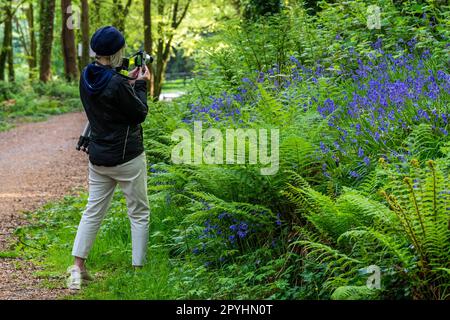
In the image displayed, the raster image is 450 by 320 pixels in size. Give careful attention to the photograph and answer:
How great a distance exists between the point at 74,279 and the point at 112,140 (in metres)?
1.38

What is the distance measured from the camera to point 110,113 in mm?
6246

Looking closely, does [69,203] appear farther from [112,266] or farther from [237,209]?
[237,209]

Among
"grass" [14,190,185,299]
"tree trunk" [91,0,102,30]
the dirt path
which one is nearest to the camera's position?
"grass" [14,190,185,299]

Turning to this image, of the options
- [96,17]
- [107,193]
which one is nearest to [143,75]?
[107,193]

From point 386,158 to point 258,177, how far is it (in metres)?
1.17

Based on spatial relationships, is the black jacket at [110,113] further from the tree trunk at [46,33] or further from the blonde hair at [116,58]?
the tree trunk at [46,33]

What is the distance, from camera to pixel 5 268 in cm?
726

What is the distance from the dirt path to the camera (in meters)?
6.79

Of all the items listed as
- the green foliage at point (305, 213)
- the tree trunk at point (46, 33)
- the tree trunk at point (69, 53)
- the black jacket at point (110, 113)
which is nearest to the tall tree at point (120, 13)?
the tree trunk at point (69, 53)

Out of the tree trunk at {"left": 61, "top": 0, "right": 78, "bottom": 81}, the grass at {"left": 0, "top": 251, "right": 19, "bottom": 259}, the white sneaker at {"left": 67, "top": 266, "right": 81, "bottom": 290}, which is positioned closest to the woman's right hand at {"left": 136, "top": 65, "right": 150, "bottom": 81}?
the white sneaker at {"left": 67, "top": 266, "right": 81, "bottom": 290}

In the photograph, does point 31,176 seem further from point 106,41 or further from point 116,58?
point 106,41

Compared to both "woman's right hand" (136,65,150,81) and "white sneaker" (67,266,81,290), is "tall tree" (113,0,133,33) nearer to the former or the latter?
"woman's right hand" (136,65,150,81)

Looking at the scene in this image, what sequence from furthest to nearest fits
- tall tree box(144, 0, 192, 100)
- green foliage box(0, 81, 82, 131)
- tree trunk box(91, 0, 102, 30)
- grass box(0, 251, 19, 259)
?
tree trunk box(91, 0, 102, 30) < tall tree box(144, 0, 192, 100) < green foliage box(0, 81, 82, 131) < grass box(0, 251, 19, 259)
